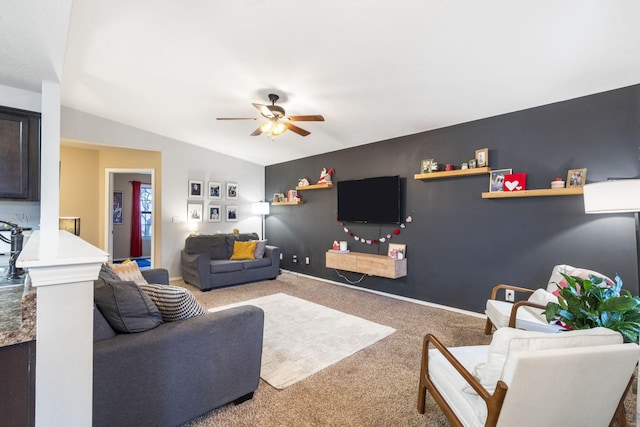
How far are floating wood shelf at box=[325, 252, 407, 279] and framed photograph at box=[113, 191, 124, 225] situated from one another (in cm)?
586

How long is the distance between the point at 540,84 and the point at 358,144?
2569 millimetres

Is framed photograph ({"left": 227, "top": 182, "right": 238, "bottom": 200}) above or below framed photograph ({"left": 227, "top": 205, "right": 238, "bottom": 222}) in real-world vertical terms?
above

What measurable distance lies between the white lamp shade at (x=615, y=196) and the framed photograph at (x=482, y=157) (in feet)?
3.84

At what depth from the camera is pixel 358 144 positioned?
15.9 feet

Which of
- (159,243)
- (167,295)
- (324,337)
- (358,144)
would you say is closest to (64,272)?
(167,295)

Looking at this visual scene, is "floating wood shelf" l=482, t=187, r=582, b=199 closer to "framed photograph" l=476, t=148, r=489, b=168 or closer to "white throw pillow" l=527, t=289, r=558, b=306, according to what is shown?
"framed photograph" l=476, t=148, r=489, b=168

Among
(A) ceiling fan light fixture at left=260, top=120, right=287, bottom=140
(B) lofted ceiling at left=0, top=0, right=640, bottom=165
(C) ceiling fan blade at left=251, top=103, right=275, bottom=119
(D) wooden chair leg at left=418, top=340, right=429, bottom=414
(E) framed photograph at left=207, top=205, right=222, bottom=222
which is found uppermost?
(B) lofted ceiling at left=0, top=0, right=640, bottom=165

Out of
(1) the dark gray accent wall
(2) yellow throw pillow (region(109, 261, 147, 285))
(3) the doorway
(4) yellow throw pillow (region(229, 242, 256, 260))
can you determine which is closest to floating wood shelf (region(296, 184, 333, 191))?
(1) the dark gray accent wall

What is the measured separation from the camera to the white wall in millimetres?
4551

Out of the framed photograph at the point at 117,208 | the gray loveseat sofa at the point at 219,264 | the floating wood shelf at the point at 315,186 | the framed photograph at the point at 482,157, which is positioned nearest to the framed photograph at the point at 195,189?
the gray loveseat sofa at the point at 219,264

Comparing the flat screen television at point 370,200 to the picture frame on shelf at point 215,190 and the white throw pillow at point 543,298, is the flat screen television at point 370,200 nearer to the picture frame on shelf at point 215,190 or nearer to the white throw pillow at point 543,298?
the white throw pillow at point 543,298

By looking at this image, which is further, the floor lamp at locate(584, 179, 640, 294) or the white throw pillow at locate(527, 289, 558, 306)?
the white throw pillow at locate(527, 289, 558, 306)

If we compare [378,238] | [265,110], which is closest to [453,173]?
[378,238]

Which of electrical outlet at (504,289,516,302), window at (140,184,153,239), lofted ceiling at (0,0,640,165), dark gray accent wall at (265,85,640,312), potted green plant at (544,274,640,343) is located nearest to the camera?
potted green plant at (544,274,640,343)
